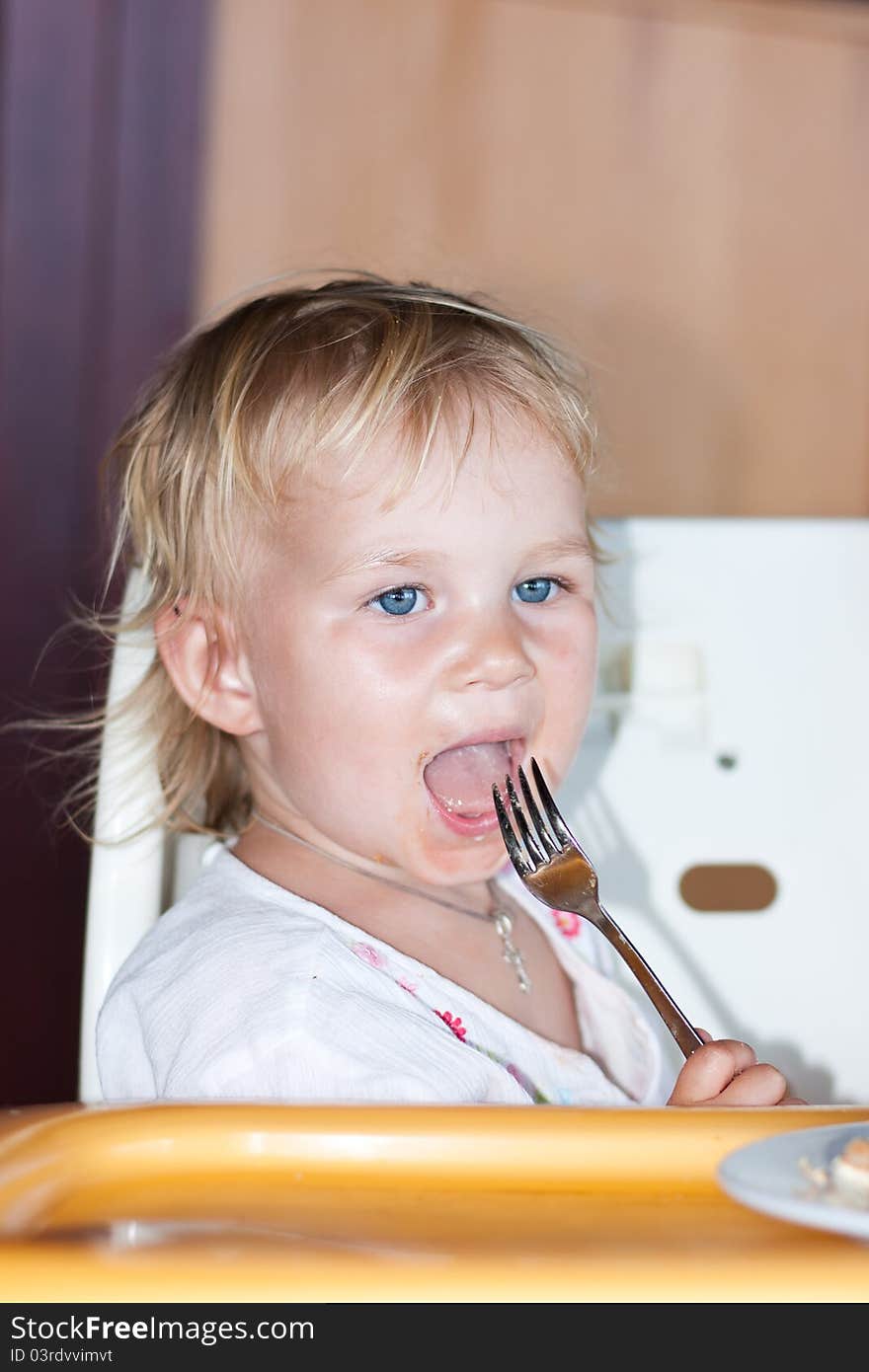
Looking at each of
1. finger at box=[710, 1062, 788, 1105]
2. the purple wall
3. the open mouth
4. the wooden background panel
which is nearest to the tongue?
the open mouth

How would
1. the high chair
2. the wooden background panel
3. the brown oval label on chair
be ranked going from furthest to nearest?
the wooden background panel, the brown oval label on chair, the high chair

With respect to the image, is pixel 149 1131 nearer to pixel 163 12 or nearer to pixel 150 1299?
pixel 150 1299

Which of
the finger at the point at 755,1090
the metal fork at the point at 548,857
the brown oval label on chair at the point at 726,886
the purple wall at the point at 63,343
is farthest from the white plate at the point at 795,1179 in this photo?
the purple wall at the point at 63,343

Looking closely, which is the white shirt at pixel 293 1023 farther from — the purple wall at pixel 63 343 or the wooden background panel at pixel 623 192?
the wooden background panel at pixel 623 192

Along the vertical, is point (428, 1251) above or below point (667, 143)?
below

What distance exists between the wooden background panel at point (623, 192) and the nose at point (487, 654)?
1.12 meters

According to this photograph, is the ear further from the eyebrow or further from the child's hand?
the child's hand

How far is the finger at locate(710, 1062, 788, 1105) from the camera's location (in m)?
0.65

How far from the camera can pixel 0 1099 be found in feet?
5.38

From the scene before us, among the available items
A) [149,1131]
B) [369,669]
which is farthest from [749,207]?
[149,1131]

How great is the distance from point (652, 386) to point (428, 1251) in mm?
1756

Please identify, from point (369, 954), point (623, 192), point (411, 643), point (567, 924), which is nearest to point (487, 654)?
point (411, 643)

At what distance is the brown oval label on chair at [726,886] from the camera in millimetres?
1687

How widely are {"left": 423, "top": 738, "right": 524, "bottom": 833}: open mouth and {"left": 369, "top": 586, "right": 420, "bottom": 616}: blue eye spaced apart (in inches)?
3.4
